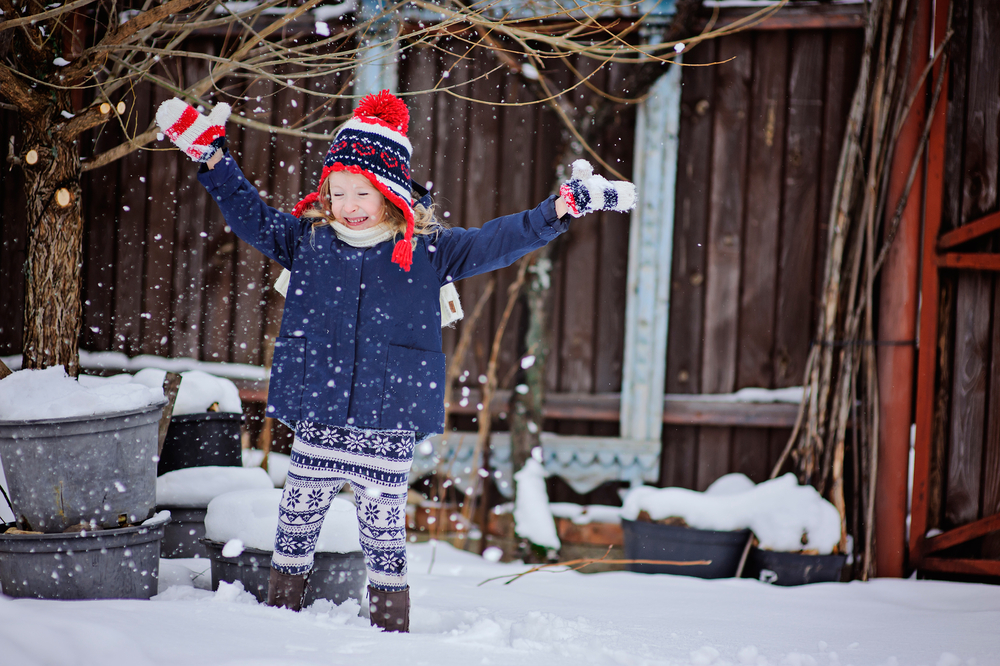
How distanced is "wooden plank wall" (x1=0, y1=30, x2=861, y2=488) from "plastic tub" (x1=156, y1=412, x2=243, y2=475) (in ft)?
4.33

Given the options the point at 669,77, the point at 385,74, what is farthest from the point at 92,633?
the point at 669,77

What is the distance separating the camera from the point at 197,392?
2996mm

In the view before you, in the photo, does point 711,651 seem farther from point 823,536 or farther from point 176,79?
point 176,79

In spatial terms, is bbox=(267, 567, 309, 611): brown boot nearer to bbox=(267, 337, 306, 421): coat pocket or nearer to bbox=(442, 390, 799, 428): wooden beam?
bbox=(267, 337, 306, 421): coat pocket

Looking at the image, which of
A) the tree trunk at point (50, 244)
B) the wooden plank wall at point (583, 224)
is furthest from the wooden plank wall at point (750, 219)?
the tree trunk at point (50, 244)

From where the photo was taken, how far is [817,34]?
12.8 ft

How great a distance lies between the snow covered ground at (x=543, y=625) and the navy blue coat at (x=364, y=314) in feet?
1.87

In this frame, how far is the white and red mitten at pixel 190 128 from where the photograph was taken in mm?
1980

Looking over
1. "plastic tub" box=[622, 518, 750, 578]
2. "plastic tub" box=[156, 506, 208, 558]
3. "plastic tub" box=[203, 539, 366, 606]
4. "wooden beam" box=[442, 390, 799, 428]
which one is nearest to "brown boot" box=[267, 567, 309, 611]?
"plastic tub" box=[203, 539, 366, 606]

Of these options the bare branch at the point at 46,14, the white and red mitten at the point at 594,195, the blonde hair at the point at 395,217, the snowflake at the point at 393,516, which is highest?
the bare branch at the point at 46,14

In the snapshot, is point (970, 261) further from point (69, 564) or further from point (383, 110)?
point (69, 564)

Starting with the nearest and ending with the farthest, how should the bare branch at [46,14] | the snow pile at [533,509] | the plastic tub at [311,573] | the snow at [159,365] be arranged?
1. the bare branch at [46,14]
2. the plastic tub at [311,573]
3. the snow pile at [533,509]
4. the snow at [159,365]

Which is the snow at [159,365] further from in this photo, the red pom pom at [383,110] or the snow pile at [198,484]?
the red pom pom at [383,110]

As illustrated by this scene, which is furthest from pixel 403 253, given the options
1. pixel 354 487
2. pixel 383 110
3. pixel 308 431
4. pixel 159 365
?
pixel 159 365
